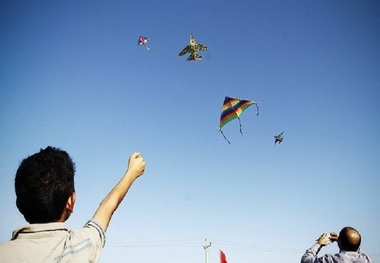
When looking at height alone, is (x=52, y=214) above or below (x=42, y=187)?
below

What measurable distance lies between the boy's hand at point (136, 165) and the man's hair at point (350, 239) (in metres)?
3.46

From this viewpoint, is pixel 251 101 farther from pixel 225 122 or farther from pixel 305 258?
pixel 305 258

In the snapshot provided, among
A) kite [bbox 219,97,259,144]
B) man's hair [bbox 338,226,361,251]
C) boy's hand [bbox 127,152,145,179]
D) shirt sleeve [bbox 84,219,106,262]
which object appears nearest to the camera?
shirt sleeve [bbox 84,219,106,262]

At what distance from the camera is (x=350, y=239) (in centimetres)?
398

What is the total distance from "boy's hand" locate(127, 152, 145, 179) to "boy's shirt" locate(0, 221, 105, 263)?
0.45 metres

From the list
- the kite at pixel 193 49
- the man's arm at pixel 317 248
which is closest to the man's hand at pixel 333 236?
the man's arm at pixel 317 248

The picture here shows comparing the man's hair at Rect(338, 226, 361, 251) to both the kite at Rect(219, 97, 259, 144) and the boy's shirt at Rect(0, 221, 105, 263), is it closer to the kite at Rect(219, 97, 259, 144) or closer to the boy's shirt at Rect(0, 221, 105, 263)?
the boy's shirt at Rect(0, 221, 105, 263)

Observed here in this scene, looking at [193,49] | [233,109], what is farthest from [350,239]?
[193,49]

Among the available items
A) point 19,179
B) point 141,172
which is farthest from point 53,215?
point 141,172

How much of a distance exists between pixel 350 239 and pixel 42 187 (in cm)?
406

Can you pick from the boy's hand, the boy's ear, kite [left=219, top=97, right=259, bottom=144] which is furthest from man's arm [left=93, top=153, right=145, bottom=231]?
kite [left=219, top=97, right=259, bottom=144]

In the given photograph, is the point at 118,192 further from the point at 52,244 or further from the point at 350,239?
the point at 350,239

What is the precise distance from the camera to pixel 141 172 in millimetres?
1925

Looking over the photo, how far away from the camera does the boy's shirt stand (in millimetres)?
1310
